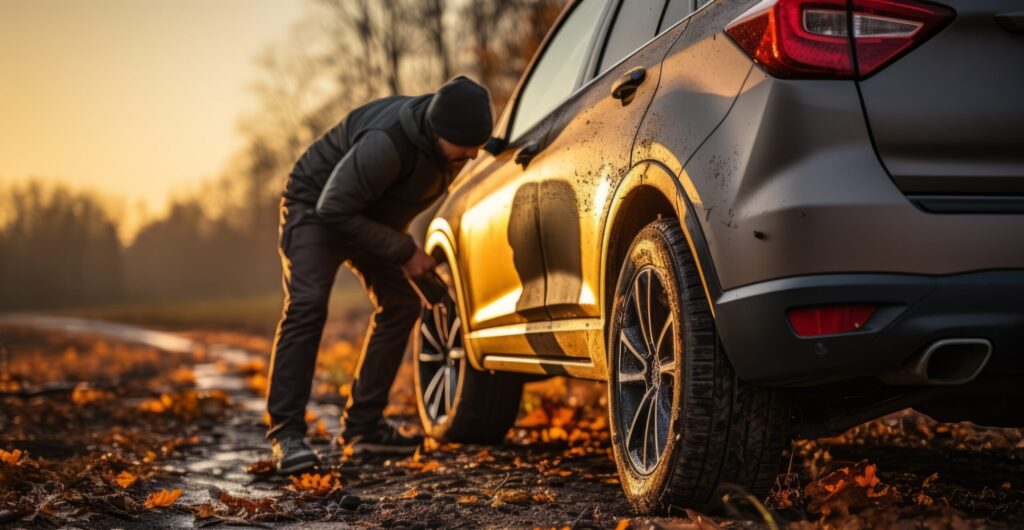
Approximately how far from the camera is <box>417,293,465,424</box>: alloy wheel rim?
541 centimetres

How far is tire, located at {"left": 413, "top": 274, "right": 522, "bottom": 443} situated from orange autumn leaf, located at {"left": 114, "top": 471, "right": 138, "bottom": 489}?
1.58 meters

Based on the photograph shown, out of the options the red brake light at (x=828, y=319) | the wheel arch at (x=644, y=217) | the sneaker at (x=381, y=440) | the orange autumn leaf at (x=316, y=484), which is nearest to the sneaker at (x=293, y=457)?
the orange autumn leaf at (x=316, y=484)

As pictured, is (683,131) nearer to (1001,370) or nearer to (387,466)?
(1001,370)

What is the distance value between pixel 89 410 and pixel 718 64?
20.1ft

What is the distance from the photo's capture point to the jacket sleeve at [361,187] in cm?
487

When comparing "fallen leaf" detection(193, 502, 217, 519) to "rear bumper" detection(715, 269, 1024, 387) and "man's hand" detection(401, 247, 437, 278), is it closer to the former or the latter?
"man's hand" detection(401, 247, 437, 278)

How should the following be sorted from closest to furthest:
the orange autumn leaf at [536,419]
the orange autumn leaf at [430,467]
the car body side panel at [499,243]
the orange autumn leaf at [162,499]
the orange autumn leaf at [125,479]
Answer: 1. the orange autumn leaf at [162,499]
2. the car body side panel at [499,243]
3. the orange autumn leaf at [125,479]
4. the orange autumn leaf at [430,467]
5. the orange autumn leaf at [536,419]

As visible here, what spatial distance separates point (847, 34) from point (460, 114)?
8.66ft

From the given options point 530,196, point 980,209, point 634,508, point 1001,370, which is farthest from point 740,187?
point 530,196

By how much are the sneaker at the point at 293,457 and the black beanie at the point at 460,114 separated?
62.5 inches

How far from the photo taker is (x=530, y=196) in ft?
13.0

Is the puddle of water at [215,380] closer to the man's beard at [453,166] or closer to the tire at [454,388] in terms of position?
the tire at [454,388]

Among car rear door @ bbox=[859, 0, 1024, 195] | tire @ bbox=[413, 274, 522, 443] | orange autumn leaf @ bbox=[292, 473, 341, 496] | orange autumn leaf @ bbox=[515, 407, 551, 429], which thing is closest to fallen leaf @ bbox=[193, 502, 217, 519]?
orange autumn leaf @ bbox=[292, 473, 341, 496]

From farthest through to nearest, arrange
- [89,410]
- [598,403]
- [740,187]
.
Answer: [89,410], [598,403], [740,187]
